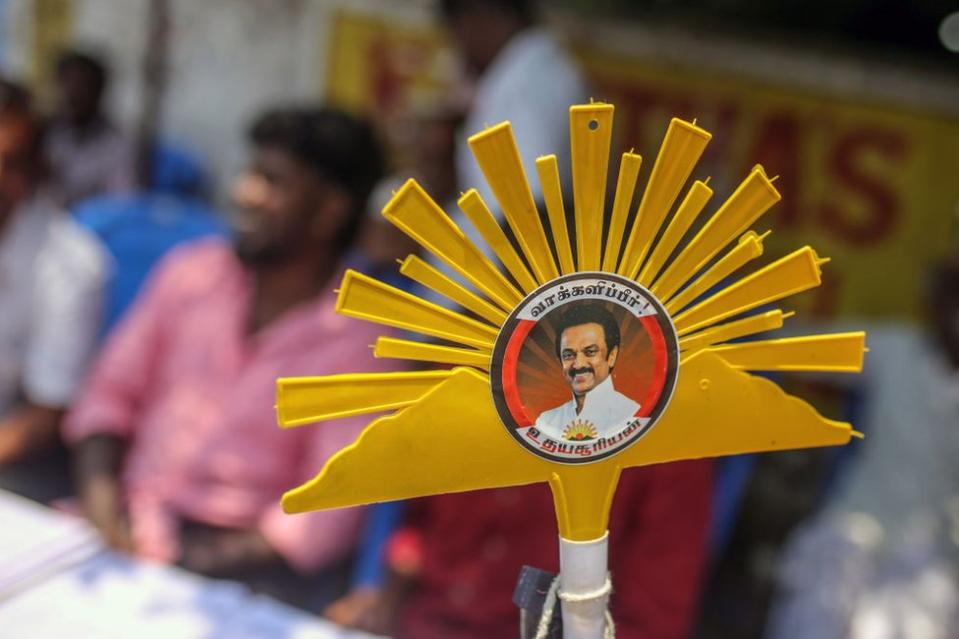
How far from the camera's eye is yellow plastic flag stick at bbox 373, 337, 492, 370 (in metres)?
0.66

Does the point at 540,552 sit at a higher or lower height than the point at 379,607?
higher

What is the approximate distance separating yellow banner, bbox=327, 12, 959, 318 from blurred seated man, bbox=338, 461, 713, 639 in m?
1.66

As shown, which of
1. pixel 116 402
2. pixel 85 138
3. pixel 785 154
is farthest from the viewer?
pixel 85 138

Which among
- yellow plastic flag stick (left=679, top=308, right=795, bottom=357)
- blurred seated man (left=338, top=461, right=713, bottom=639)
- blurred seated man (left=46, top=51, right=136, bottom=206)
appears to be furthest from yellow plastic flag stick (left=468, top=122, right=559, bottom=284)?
blurred seated man (left=46, top=51, right=136, bottom=206)

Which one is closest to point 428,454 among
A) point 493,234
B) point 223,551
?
point 493,234

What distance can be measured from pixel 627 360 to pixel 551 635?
231 millimetres

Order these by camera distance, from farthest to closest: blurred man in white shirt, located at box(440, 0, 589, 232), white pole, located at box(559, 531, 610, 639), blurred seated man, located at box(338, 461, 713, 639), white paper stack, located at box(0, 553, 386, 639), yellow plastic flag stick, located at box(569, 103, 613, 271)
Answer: blurred man in white shirt, located at box(440, 0, 589, 232)
blurred seated man, located at box(338, 461, 713, 639)
white paper stack, located at box(0, 553, 386, 639)
white pole, located at box(559, 531, 610, 639)
yellow plastic flag stick, located at box(569, 103, 613, 271)

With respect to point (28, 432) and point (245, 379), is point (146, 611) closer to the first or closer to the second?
point (245, 379)

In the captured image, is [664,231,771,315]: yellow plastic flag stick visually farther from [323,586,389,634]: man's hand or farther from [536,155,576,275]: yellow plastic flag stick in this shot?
[323,586,389,634]: man's hand

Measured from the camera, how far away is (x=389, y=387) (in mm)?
674

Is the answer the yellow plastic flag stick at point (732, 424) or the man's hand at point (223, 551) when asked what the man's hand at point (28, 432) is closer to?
the man's hand at point (223, 551)

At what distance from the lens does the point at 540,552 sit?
1.26m

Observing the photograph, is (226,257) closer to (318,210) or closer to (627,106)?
(318,210)

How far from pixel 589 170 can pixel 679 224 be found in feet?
0.26
